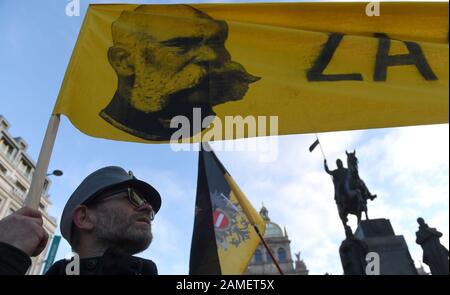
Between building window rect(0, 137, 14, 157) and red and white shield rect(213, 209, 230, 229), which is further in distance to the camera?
building window rect(0, 137, 14, 157)

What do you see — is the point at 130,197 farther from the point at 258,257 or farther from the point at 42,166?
the point at 258,257

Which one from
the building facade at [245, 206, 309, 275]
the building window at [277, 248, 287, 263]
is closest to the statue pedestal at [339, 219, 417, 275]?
the building facade at [245, 206, 309, 275]

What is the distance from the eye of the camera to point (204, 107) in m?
2.81

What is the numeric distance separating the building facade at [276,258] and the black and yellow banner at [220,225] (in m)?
36.8

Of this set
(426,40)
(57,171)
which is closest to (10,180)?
(57,171)

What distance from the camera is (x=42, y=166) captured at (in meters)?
1.96

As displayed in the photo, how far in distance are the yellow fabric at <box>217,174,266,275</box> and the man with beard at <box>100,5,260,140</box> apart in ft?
13.2

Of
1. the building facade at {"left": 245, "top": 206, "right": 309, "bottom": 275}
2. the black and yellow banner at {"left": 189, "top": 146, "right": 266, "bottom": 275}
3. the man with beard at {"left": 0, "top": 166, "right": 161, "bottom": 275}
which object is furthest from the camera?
the building facade at {"left": 245, "top": 206, "right": 309, "bottom": 275}

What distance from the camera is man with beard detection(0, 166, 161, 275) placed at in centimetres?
140

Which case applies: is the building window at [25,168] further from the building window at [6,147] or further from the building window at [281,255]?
the building window at [281,255]

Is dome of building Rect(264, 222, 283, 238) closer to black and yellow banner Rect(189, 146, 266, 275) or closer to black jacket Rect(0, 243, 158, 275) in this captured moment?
black and yellow banner Rect(189, 146, 266, 275)

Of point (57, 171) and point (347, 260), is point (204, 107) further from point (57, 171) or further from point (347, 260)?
point (57, 171)

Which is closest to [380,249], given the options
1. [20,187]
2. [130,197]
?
[130,197]

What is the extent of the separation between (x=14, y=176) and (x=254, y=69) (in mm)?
41610
